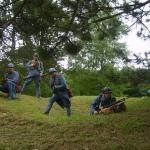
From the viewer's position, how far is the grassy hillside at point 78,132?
5650 millimetres

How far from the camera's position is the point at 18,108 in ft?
30.2

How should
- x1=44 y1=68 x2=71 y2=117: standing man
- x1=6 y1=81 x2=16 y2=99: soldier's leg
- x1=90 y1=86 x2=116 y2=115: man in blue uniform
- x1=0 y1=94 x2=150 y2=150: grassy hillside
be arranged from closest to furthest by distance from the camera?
1. x1=0 y1=94 x2=150 y2=150: grassy hillside
2. x1=90 y1=86 x2=116 y2=115: man in blue uniform
3. x1=44 y1=68 x2=71 y2=117: standing man
4. x1=6 y1=81 x2=16 y2=99: soldier's leg

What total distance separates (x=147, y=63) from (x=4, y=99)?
5.83 metres

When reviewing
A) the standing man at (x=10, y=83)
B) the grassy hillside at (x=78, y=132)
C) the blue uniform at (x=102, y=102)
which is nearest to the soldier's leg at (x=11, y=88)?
the standing man at (x=10, y=83)

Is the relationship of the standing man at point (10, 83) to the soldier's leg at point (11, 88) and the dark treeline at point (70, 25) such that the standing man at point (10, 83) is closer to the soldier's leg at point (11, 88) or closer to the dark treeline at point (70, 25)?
the soldier's leg at point (11, 88)

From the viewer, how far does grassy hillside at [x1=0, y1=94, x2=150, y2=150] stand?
565 centimetres

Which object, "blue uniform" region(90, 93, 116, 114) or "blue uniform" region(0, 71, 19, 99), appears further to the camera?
"blue uniform" region(0, 71, 19, 99)

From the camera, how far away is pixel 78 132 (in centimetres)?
634

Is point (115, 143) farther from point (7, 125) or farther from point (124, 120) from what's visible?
point (7, 125)

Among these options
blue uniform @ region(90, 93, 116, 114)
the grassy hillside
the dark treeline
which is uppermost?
the dark treeline

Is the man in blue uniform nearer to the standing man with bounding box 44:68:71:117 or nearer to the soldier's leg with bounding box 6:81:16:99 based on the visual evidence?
the standing man with bounding box 44:68:71:117

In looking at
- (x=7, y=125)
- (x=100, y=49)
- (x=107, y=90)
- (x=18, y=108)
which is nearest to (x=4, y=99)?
(x=18, y=108)

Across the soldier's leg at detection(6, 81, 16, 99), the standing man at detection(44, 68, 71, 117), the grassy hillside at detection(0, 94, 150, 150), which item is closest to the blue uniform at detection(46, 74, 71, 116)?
the standing man at detection(44, 68, 71, 117)

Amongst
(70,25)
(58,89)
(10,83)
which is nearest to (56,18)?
(70,25)
